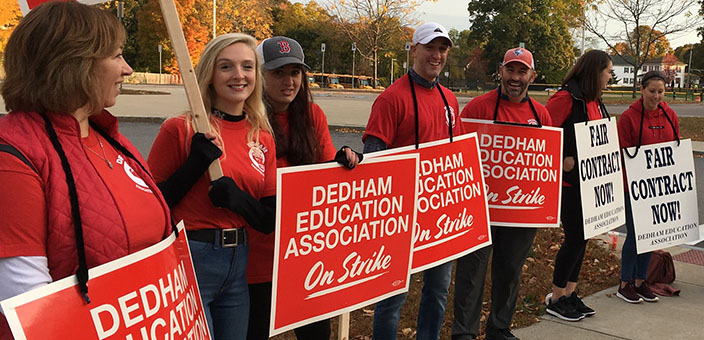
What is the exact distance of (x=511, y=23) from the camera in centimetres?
6838

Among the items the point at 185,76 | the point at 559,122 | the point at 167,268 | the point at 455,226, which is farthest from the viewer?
the point at 559,122

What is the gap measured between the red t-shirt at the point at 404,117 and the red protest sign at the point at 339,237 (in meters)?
0.28

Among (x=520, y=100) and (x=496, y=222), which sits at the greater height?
(x=520, y=100)

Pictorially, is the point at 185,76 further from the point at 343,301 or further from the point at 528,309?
the point at 528,309

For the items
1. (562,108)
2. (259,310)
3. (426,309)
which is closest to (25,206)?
(259,310)

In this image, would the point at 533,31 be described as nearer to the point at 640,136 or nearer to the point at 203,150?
the point at 640,136

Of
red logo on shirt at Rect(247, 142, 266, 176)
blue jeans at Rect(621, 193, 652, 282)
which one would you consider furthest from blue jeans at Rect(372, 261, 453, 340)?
blue jeans at Rect(621, 193, 652, 282)

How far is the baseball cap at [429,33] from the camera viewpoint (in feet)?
11.9

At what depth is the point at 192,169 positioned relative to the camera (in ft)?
8.02

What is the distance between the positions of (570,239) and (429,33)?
6.72 ft

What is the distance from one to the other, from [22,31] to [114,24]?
230mm

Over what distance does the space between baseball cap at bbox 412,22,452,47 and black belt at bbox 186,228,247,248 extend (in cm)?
170

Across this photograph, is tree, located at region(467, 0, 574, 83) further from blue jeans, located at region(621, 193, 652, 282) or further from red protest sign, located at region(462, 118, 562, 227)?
red protest sign, located at region(462, 118, 562, 227)

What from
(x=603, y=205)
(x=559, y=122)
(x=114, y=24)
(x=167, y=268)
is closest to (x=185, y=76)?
(x=114, y=24)
